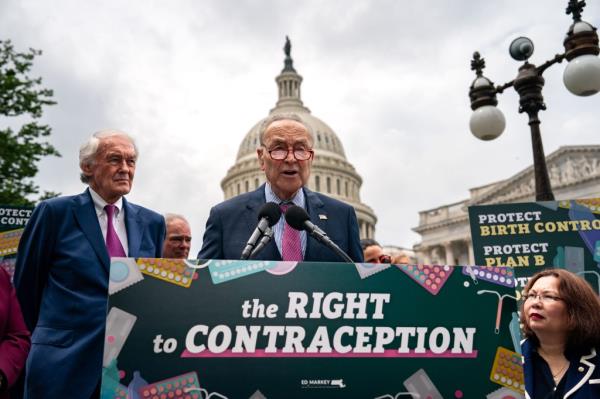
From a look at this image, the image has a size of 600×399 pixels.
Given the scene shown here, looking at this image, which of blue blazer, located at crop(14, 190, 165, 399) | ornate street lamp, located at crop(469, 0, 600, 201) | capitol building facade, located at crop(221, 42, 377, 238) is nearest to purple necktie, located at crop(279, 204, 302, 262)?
blue blazer, located at crop(14, 190, 165, 399)

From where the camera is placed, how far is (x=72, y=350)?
246 cm

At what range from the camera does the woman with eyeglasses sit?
9.88ft

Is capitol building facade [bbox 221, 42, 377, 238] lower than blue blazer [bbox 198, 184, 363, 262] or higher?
higher

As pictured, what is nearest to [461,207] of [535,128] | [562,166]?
[562,166]

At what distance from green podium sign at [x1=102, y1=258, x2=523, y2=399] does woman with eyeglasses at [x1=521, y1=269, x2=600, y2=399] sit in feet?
4.53

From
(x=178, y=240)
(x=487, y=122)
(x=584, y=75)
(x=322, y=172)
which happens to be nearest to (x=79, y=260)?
(x=178, y=240)

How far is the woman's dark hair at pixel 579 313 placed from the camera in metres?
3.04

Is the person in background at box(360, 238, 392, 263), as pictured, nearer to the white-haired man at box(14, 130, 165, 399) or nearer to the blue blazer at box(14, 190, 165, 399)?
the white-haired man at box(14, 130, 165, 399)

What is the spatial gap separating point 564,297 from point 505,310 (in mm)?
1440

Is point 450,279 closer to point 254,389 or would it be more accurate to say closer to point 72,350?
point 254,389

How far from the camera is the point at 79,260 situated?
8.70ft

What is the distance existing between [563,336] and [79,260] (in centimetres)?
233

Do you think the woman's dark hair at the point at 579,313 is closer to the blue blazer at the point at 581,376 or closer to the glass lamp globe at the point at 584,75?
the blue blazer at the point at 581,376

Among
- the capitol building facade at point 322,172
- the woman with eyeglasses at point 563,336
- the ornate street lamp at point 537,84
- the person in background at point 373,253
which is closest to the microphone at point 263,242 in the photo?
the woman with eyeglasses at point 563,336
